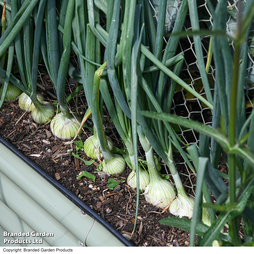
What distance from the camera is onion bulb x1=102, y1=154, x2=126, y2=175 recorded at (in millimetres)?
864

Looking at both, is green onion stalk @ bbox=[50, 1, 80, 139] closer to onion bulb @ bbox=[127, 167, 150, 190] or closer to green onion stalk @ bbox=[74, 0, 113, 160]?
green onion stalk @ bbox=[74, 0, 113, 160]

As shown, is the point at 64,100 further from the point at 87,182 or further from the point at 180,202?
the point at 180,202

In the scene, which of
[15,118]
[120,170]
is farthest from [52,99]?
[120,170]

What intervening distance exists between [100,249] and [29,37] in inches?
24.1

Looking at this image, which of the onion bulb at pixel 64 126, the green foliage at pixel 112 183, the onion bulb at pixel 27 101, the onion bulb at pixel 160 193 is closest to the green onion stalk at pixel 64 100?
the onion bulb at pixel 64 126

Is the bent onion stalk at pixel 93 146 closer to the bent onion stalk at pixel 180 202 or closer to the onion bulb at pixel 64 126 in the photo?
the onion bulb at pixel 64 126

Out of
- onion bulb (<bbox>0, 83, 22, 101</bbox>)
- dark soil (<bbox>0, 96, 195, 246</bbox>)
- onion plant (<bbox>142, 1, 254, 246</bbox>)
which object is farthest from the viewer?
onion bulb (<bbox>0, 83, 22, 101</bbox>)

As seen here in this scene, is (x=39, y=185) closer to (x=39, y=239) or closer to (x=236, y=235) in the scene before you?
(x=39, y=239)

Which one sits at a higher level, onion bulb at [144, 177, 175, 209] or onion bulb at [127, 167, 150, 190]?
onion bulb at [127, 167, 150, 190]

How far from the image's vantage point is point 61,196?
79 centimetres

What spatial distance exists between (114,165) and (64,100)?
0.26 metres

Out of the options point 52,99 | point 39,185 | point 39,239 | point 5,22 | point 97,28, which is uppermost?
point 5,22

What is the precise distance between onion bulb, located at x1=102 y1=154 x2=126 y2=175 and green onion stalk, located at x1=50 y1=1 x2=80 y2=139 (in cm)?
19

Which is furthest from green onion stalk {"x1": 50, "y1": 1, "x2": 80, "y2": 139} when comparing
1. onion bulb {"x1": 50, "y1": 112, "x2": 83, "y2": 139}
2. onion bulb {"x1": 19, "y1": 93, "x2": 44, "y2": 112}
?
onion bulb {"x1": 19, "y1": 93, "x2": 44, "y2": 112}
